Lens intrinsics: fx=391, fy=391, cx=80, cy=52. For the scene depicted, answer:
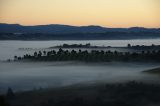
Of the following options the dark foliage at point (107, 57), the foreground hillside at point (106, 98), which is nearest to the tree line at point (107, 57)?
the dark foliage at point (107, 57)

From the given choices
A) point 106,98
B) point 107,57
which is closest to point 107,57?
point 107,57

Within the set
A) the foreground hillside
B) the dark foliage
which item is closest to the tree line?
the dark foliage

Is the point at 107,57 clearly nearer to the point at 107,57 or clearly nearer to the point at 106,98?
the point at 107,57

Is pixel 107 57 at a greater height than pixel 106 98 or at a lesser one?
lesser

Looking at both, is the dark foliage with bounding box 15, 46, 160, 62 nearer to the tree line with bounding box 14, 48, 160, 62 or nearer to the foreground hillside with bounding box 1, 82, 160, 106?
the tree line with bounding box 14, 48, 160, 62

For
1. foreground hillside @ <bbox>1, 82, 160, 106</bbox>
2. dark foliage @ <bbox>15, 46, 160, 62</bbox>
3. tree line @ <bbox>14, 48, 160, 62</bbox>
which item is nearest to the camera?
foreground hillside @ <bbox>1, 82, 160, 106</bbox>

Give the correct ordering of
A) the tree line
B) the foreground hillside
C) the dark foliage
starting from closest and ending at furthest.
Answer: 1. the foreground hillside
2. the dark foliage
3. the tree line

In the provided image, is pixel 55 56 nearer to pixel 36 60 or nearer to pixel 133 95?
pixel 36 60

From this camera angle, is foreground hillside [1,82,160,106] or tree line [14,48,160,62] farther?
tree line [14,48,160,62]

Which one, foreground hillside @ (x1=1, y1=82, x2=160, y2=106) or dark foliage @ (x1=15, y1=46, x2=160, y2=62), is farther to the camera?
dark foliage @ (x1=15, y1=46, x2=160, y2=62)

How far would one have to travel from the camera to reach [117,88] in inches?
1834

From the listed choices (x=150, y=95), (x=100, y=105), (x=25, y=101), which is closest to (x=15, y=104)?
(x=25, y=101)

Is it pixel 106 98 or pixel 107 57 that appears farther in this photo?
pixel 107 57

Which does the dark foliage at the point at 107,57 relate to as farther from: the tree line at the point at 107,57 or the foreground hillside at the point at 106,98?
the foreground hillside at the point at 106,98
